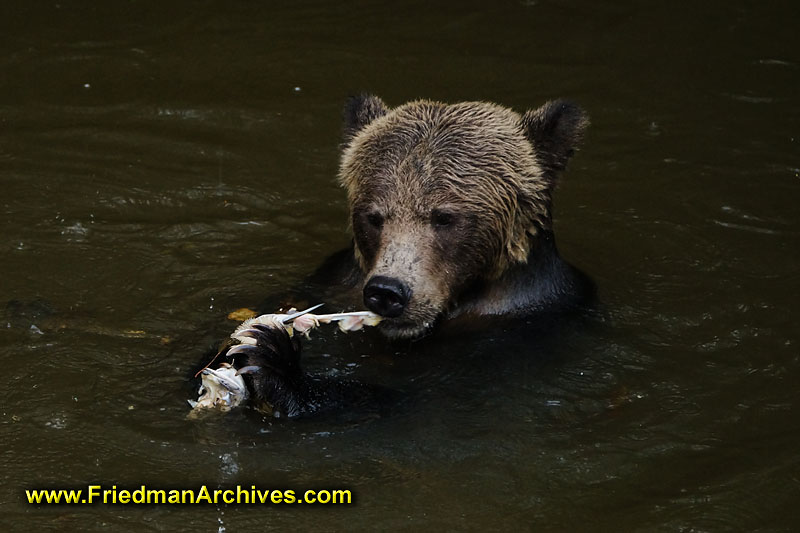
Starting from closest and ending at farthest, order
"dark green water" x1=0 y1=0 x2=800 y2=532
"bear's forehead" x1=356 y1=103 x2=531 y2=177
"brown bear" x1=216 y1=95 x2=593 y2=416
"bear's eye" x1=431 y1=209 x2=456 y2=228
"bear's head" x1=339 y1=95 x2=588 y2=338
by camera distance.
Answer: "dark green water" x1=0 y1=0 x2=800 y2=532 → "brown bear" x1=216 y1=95 x2=593 y2=416 → "bear's head" x1=339 y1=95 x2=588 y2=338 → "bear's eye" x1=431 y1=209 x2=456 y2=228 → "bear's forehead" x1=356 y1=103 x2=531 y2=177

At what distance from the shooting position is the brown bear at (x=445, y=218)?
→ 20.5 ft

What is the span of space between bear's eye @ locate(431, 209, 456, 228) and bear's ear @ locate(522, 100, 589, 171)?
2.52 ft

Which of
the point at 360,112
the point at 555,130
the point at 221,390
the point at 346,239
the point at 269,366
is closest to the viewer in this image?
the point at 269,366

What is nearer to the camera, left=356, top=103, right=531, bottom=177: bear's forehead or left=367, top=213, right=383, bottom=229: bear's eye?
left=367, top=213, right=383, bottom=229: bear's eye

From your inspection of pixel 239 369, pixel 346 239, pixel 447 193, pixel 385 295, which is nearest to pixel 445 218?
pixel 447 193

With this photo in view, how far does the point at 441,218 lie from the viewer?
6.61 m

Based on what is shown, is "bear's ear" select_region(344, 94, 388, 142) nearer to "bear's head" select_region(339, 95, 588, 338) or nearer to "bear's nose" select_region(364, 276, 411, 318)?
"bear's head" select_region(339, 95, 588, 338)

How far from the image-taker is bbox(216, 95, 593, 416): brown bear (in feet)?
20.5

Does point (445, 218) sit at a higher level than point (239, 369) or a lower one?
higher

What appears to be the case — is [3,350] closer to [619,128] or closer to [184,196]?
[184,196]

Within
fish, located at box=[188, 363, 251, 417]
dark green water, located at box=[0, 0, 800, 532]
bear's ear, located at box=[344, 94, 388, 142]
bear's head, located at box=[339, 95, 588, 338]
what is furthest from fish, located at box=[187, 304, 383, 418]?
bear's ear, located at box=[344, 94, 388, 142]

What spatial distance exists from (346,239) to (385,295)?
2761 millimetres

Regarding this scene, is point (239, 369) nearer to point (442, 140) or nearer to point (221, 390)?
point (221, 390)

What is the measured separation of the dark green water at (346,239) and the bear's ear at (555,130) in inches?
40.6
